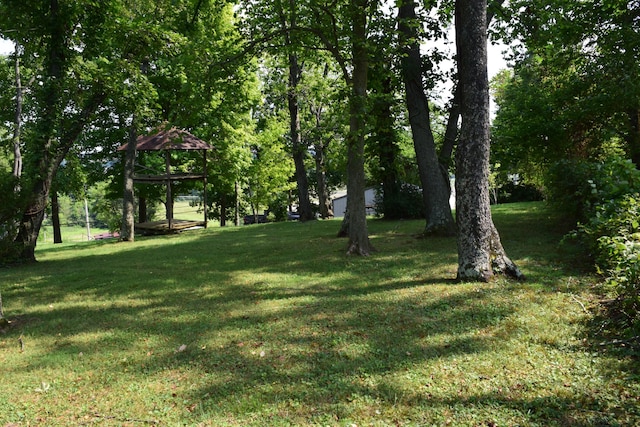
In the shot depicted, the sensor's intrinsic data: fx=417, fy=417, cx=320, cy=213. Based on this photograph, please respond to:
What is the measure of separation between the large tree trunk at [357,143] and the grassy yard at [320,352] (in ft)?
5.06

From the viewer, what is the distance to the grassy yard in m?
3.17

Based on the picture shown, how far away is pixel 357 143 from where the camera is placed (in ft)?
29.8

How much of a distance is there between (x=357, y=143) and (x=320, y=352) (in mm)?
5702

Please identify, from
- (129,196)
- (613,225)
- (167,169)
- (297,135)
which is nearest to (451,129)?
(613,225)

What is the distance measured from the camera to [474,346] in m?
4.18

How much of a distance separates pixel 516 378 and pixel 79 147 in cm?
2510

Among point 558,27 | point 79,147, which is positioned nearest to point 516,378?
point 558,27

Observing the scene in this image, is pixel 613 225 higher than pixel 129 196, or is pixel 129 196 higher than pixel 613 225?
pixel 129 196

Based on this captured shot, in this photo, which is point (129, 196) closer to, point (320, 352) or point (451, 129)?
point (451, 129)

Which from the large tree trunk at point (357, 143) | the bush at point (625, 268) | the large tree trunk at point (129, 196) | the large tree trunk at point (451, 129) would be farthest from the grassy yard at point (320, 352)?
the large tree trunk at point (129, 196)

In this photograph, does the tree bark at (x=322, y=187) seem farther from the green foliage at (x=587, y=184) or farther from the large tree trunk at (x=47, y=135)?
the green foliage at (x=587, y=184)

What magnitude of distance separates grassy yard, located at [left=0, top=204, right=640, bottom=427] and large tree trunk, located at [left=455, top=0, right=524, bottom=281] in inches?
17.0

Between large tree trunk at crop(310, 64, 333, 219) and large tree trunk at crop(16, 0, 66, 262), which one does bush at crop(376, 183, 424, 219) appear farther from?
large tree trunk at crop(16, 0, 66, 262)

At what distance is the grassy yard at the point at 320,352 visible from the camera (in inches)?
125
